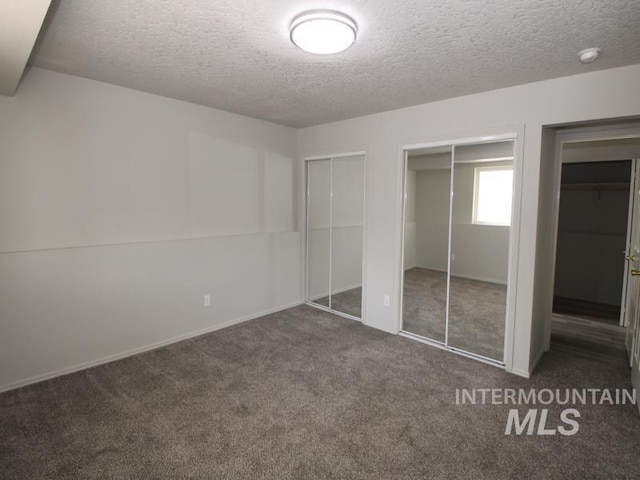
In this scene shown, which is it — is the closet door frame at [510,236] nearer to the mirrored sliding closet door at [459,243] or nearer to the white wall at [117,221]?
the mirrored sliding closet door at [459,243]

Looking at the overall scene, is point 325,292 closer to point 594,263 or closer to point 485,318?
point 485,318

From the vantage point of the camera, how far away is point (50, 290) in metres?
2.75

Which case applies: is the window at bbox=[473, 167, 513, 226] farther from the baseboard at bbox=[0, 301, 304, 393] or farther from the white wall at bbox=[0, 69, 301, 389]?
the baseboard at bbox=[0, 301, 304, 393]

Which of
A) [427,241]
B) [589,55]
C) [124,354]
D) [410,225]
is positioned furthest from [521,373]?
[124,354]

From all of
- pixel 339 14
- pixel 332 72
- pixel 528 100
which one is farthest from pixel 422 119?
pixel 339 14

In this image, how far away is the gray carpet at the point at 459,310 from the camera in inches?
127

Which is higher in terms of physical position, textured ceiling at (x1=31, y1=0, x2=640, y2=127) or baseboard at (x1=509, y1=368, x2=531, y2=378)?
textured ceiling at (x1=31, y1=0, x2=640, y2=127)

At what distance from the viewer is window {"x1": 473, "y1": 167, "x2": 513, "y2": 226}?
3.06 meters

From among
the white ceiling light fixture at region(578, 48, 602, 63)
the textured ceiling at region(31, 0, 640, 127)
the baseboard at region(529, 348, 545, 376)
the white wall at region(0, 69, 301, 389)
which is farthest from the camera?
the baseboard at region(529, 348, 545, 376)

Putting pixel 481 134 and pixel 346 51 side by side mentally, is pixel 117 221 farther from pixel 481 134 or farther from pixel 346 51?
pixel 481 134

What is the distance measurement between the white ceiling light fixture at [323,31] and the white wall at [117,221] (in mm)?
2053

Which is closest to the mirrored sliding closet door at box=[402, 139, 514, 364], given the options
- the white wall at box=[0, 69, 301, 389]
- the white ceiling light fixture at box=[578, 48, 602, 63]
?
the white ceiling light fixture at box=[578, 48, 602, 63]

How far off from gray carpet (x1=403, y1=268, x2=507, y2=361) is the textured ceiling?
1849mm

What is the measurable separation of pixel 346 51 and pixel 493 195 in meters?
1.92
